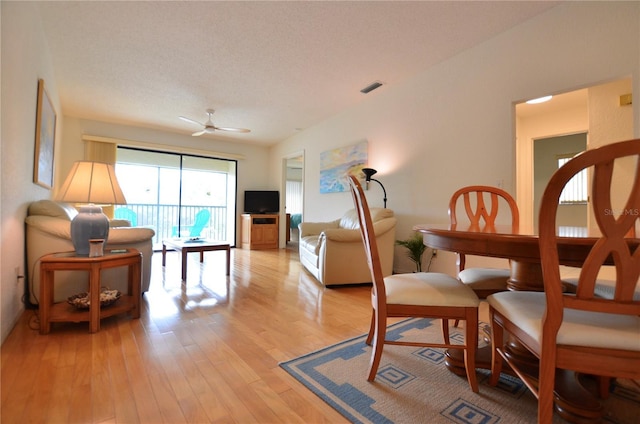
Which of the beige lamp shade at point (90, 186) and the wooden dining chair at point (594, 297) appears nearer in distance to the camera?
the wooden dining chair at point (594, 297)

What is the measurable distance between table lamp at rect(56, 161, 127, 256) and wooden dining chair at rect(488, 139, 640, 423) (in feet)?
8.16

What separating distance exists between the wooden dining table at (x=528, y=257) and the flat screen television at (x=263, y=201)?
17.5 ft

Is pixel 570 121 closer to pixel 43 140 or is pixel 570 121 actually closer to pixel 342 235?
pixel 342 235

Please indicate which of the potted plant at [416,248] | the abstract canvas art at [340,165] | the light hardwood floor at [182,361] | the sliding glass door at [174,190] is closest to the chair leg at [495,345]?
the light hardwood floor at [182,361]

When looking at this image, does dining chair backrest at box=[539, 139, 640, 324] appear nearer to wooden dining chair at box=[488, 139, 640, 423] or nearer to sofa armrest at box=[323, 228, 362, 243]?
wooden dining chair at box=[488, 139, 640, 423]

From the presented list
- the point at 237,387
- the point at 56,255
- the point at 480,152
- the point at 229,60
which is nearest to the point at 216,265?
the point at 56,255

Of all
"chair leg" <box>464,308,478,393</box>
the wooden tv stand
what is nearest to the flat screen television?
the wooden tv stand

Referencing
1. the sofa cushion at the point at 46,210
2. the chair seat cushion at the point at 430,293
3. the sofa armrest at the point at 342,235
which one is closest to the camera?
the chair seat cushion at the point at 430,293

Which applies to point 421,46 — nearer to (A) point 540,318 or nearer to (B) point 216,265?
(A) point 540,318

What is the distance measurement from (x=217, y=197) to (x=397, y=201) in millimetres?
4854

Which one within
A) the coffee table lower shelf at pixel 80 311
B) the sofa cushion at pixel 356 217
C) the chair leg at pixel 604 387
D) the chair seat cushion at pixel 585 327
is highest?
the sofa cushion at pixel 356 217

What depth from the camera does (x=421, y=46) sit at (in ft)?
9.36

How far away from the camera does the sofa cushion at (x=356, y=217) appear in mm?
3345

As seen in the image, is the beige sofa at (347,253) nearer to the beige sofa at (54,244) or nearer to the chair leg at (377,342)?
the chair leg at (377,342)
